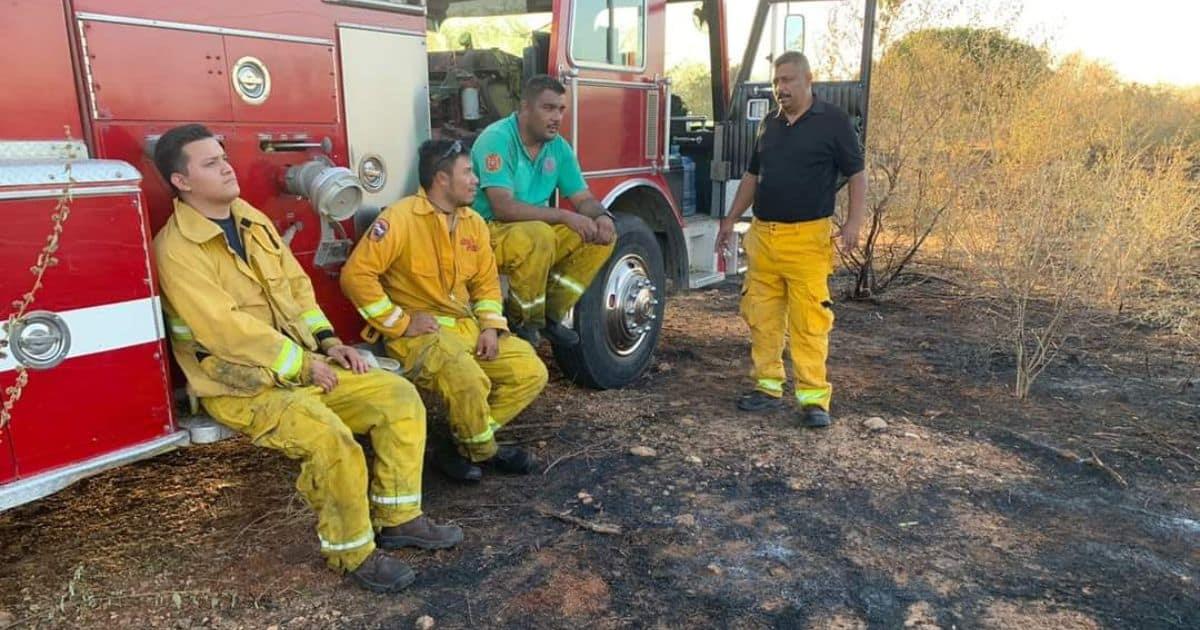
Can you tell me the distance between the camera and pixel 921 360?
5.30m

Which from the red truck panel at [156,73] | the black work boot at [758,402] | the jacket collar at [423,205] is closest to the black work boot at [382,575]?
the jacket collar at [423,205]

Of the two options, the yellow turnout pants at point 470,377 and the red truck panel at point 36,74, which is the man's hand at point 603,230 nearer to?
the yellow turnout pants at point 470,377

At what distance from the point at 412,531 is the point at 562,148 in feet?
6.43

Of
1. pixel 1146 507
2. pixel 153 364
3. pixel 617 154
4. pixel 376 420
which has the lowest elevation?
pixel 1146 507

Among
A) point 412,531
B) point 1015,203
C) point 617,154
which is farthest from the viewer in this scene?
point 1015,203

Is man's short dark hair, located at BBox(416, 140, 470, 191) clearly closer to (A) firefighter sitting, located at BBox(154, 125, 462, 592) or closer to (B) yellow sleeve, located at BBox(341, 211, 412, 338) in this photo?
(B) yellow sleeve, located at BBox(341, 211, 412, 338)

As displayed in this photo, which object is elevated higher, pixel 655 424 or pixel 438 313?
pixel 438 313

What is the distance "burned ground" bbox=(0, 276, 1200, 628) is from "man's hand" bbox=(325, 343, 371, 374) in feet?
2.14

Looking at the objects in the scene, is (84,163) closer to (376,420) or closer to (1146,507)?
(376,420)

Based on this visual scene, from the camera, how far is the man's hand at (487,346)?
3371 mm

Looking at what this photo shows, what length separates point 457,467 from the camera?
343 cm

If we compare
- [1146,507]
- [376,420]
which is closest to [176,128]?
[376,420]

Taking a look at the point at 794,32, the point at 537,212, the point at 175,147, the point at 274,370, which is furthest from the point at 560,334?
the point at 794,32

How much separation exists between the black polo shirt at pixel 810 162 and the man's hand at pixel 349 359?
216 centimetres
